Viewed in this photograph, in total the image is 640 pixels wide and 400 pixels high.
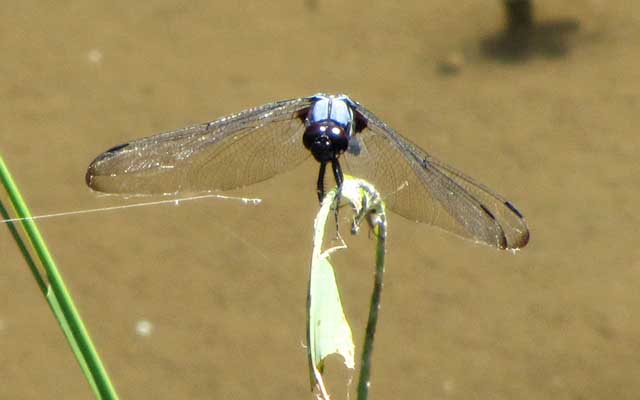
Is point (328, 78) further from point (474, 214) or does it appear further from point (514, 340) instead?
point (474, 214)

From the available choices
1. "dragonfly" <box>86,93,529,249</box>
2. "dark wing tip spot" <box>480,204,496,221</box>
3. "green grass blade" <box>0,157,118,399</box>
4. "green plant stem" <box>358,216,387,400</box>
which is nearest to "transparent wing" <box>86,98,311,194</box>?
"dragonfly" <box>86,93,529,249</box>

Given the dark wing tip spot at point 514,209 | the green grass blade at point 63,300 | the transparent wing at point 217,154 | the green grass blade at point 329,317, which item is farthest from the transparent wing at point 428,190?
the green grass blade at point 63,300

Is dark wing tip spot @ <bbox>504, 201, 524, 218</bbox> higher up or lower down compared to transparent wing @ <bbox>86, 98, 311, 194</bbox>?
lower down

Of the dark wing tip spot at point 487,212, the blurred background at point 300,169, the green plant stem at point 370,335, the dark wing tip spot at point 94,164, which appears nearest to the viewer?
the green plant stem at point 370,335

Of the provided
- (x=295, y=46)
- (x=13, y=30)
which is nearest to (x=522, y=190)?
(x=295, y=46)

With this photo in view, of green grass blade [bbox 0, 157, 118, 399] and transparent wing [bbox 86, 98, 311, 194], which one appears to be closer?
green grass blade [bbox 0, 157, 118, 399]

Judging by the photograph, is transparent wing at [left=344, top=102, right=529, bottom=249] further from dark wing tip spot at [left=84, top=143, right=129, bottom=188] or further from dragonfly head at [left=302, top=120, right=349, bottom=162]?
dark wing tip spot at [left=84, top=143, right=129, bottom=188]

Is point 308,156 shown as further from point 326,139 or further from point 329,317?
point 329,317

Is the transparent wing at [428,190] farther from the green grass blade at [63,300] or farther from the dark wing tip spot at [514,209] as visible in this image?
the green grass blade at [63,300]
